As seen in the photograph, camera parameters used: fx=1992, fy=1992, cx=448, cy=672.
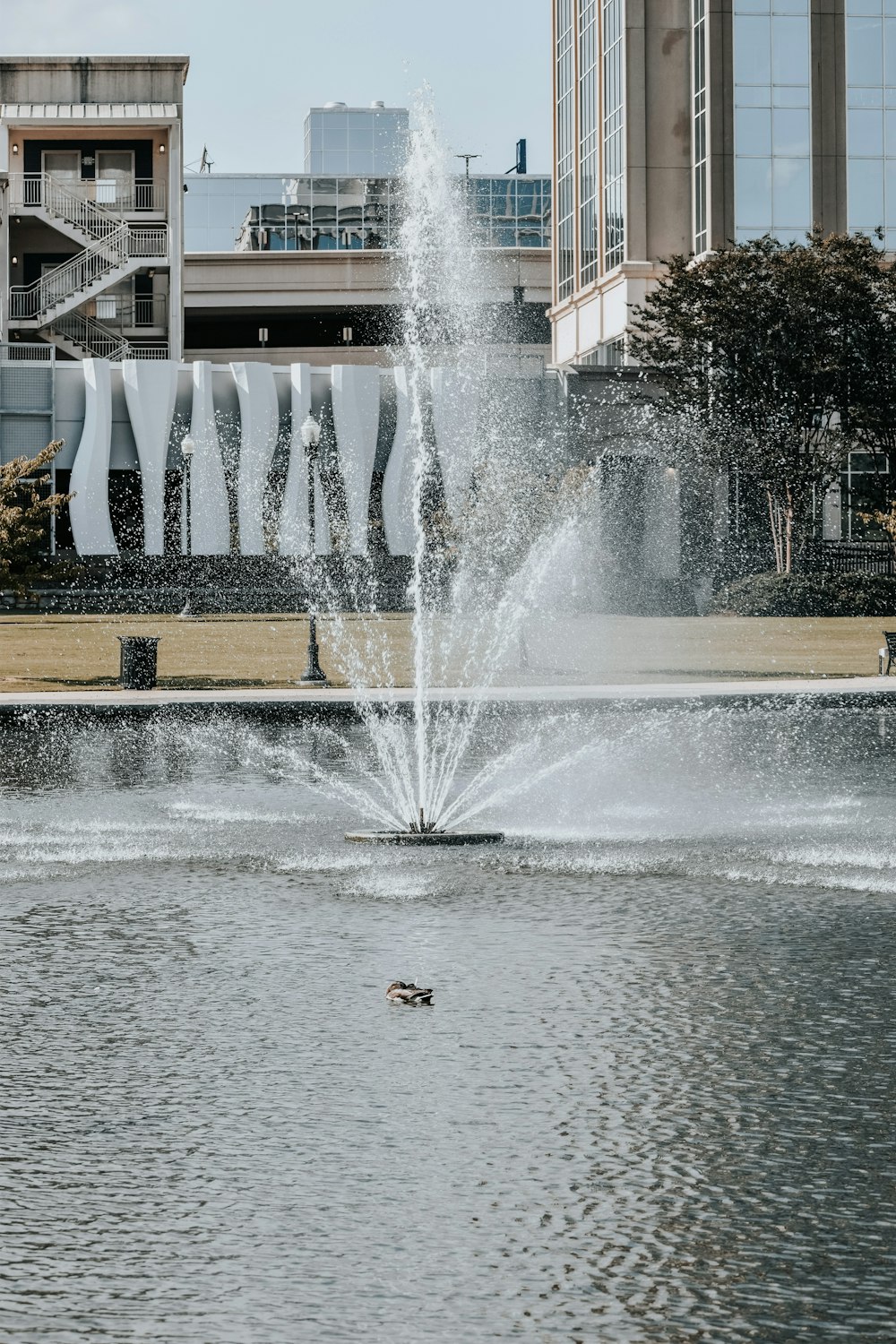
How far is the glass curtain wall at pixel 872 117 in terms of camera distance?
5847 centimetres

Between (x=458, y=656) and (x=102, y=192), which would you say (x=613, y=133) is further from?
(x=458, y=656)

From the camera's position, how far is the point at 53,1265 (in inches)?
186

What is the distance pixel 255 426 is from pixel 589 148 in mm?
16457

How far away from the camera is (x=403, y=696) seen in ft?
78.7

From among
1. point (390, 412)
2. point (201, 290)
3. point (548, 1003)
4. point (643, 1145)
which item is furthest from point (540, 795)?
point (201, 290)

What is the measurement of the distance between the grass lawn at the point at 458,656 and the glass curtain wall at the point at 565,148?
87.2 feet

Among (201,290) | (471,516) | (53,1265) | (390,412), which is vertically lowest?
(53,1265)

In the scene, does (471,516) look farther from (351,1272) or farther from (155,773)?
(351,1272)

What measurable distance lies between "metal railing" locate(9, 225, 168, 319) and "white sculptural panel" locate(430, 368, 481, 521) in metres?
12.9

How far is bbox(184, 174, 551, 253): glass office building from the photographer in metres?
96.6

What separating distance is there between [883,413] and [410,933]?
42.5 m

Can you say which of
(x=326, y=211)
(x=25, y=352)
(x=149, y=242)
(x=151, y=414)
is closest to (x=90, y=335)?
(x=25, y=352)

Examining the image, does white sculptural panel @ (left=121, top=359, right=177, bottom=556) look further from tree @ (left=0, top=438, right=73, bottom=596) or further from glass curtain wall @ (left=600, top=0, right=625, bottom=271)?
tree @ (left=0, top=438, right=73, bottom=596)

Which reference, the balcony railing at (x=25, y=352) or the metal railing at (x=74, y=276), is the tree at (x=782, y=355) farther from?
the metal railing at (x=74, y=276)
